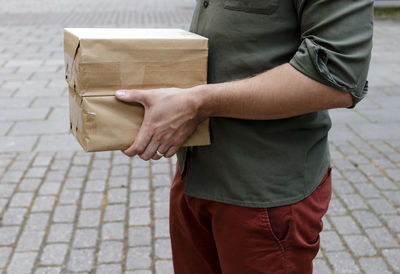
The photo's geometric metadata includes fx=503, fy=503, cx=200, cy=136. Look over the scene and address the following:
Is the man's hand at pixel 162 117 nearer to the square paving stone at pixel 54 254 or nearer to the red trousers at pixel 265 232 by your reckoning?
the red trousers at pixel 265 232

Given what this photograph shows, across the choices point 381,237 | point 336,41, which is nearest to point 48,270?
point 381,237

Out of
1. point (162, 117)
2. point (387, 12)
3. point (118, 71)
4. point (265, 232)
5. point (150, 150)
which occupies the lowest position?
point (387, 12)

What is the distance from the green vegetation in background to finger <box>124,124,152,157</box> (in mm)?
11973

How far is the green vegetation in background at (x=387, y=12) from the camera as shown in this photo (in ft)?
40.0

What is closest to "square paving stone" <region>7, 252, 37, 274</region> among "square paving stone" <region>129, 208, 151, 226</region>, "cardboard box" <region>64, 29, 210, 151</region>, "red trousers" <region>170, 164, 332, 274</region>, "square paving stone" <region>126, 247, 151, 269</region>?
"square paving stone" <region>126, 247, 151, 269</region>

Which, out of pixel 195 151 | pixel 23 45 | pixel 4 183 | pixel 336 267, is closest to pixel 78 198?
pixel 4 183

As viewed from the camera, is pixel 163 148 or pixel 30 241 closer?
pixel 163 148

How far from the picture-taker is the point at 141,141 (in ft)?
4.39

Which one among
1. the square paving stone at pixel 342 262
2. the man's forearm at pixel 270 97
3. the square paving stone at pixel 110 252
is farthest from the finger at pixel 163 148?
the square paving stone at pixel 342 262

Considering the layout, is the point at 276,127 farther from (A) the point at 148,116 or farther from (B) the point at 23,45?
(B) the point at 23,45

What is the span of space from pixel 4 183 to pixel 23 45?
17.7 feet

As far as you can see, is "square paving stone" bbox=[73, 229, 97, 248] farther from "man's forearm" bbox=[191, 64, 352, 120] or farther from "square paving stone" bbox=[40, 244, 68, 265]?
"man's forearm" bbox=[191, 64, 352, 120]

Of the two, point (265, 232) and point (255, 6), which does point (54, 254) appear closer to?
point (265, 232)

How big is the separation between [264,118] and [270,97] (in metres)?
0.07
